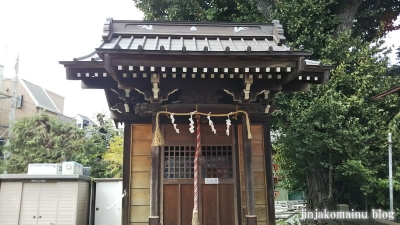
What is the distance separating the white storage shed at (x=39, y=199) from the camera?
336 inches

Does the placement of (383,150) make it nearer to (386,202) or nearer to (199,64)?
(386,202)

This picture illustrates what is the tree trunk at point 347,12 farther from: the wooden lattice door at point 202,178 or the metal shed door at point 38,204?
the metal shed door at point 38,204

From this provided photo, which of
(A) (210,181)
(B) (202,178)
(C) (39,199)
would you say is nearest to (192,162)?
(B) (202,178)

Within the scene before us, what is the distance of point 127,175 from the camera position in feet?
17.9

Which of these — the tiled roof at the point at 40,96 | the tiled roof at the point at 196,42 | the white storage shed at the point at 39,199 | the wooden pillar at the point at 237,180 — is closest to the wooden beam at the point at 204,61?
the tiled roof at the point at 196,42

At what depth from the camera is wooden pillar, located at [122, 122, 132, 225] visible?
5270 millimetres

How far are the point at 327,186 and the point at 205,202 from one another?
22.2 ft

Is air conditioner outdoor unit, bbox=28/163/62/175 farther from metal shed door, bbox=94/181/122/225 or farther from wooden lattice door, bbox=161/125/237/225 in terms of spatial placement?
wooden lattice door, bbox=161/125/237/225

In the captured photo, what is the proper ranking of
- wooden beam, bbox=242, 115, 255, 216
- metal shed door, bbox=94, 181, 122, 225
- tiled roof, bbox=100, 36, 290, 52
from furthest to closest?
metal shed door, bbox=94, 181, 122, 225
tiled roof, bbox=100, 36, 290, 52
wooden beam, bbox=242, 115, 255, 216

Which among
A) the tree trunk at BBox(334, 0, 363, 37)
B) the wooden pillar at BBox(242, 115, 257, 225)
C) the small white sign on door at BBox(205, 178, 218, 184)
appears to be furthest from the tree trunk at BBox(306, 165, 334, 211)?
the wooden pillar at BBox(242, 115, 257, 225)

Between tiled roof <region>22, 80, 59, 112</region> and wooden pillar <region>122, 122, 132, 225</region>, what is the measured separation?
920 inches

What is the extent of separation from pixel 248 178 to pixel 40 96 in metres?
27.4

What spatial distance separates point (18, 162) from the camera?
15180 mm

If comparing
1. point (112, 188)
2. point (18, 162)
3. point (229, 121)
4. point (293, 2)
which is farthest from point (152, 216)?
point (18, 162)
